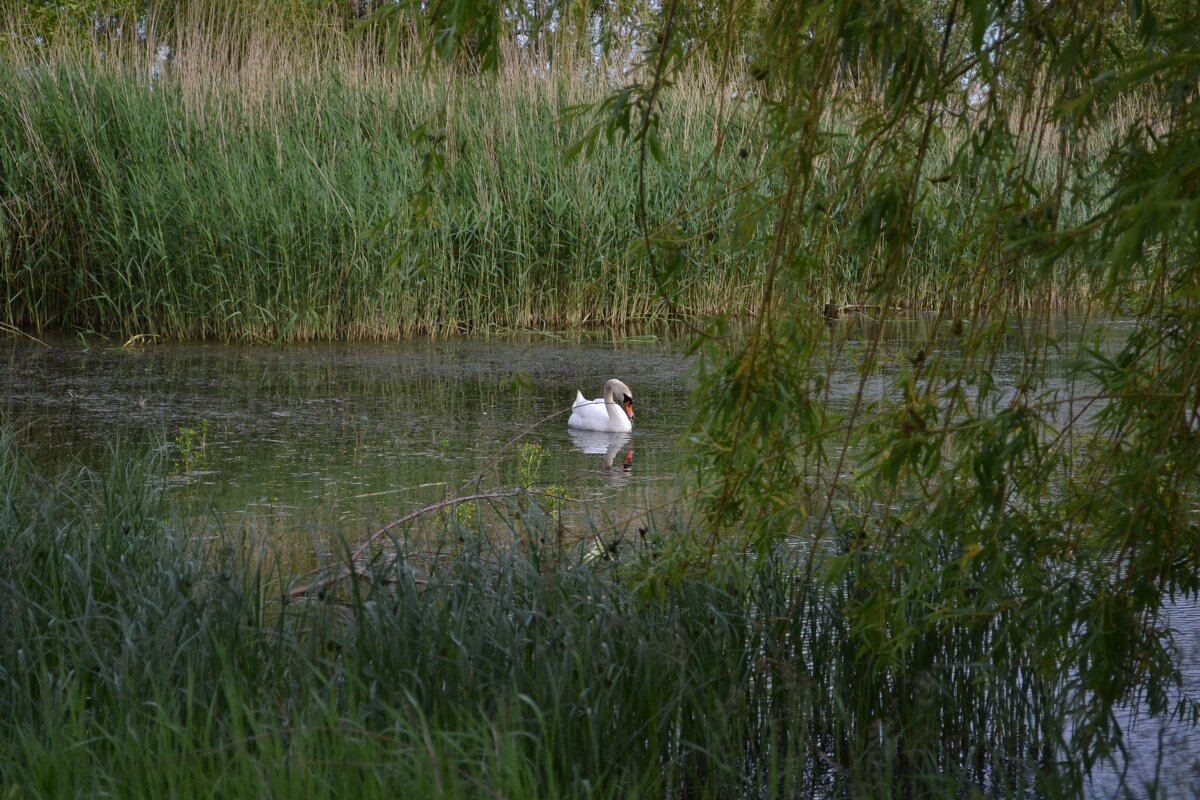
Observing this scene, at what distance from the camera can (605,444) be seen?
261 inches

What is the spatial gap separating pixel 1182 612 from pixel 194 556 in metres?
2.87

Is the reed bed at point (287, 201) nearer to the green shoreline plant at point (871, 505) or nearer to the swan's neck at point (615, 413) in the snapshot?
the swan's neck at point (615, 413)

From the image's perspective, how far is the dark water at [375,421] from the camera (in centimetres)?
492

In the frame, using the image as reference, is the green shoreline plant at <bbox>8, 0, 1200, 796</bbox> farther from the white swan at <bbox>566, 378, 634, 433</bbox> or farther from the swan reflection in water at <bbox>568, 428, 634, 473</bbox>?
the white swan at <bbox>566, 378, 634, 433</bbox>

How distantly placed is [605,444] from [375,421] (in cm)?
128

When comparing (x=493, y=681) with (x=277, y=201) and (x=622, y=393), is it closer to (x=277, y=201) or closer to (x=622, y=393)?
(x=622, y=393)

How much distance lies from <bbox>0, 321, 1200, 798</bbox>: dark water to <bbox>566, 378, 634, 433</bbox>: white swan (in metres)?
0.10

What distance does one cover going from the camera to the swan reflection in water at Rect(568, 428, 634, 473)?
629 centimetres

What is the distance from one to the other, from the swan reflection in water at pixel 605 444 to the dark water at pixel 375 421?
0.02 m

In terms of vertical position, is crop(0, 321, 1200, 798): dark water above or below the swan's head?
below

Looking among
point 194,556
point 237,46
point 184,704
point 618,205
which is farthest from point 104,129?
point 184,704

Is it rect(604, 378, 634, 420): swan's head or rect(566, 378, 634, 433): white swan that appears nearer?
rect(566, 378, 634, 433): white swan

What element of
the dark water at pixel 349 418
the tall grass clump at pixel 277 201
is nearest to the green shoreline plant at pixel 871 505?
the dark water at pixel 349 418

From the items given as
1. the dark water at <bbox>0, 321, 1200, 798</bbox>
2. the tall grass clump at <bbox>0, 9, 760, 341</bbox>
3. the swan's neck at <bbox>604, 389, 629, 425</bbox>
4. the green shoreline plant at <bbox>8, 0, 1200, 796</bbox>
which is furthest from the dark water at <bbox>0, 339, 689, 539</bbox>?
the green shoreline plant at <bbox>8, 0, 1200, 796</bbox>
